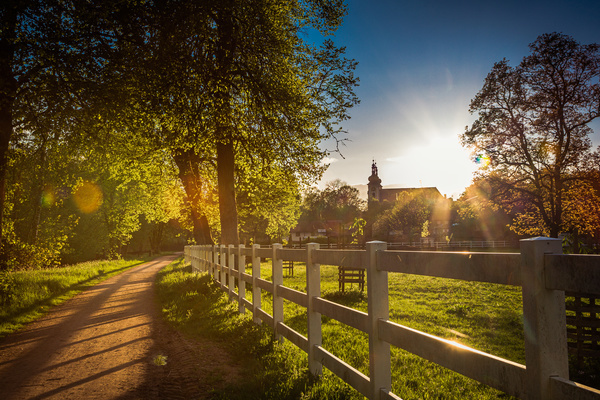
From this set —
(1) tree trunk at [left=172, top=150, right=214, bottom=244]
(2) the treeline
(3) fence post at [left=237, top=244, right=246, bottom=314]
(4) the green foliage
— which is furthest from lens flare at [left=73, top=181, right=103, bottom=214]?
(4) the green foliage

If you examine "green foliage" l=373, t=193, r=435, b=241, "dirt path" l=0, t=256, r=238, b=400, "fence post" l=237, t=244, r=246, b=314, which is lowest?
"dirt path" l=0, t=256, r=238, b=400

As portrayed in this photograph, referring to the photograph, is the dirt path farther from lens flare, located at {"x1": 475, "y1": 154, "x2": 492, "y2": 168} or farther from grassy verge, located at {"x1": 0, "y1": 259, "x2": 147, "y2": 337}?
lens flare, located at {"x1": 475, "y1": 154, "x2": 492, "y2": 168}

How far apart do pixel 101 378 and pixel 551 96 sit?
78.4 ft

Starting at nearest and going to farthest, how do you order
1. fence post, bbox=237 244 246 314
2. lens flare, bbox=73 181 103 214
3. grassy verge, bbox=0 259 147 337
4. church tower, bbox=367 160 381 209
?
fence post, bbox=237 244 246 314
grassy verge, bbox=0 259 147 337
lens flare, bbox=73 181 103 214
church tower, bbox=367 160 381 209

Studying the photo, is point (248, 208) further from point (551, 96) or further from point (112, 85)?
point (551, 96)

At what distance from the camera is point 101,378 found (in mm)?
5195

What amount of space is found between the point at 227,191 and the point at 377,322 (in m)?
11.5

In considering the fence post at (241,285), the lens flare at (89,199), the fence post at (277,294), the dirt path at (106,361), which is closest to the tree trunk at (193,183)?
the fence post at (241,285)

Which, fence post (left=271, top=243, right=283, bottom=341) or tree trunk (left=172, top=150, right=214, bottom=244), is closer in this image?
fence post (left=271, top=243, right=283, bottom=341)

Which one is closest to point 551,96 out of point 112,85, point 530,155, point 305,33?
point 530,155

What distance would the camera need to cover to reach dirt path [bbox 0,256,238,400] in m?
4.75

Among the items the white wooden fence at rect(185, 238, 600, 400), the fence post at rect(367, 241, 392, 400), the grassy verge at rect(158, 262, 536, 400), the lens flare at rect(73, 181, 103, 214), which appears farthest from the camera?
the lens flare at rect(73, 181, 103, 214)

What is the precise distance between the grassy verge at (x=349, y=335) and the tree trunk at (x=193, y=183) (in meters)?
6.86

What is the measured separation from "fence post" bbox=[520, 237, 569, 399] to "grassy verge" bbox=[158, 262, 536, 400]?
92.9 inches
